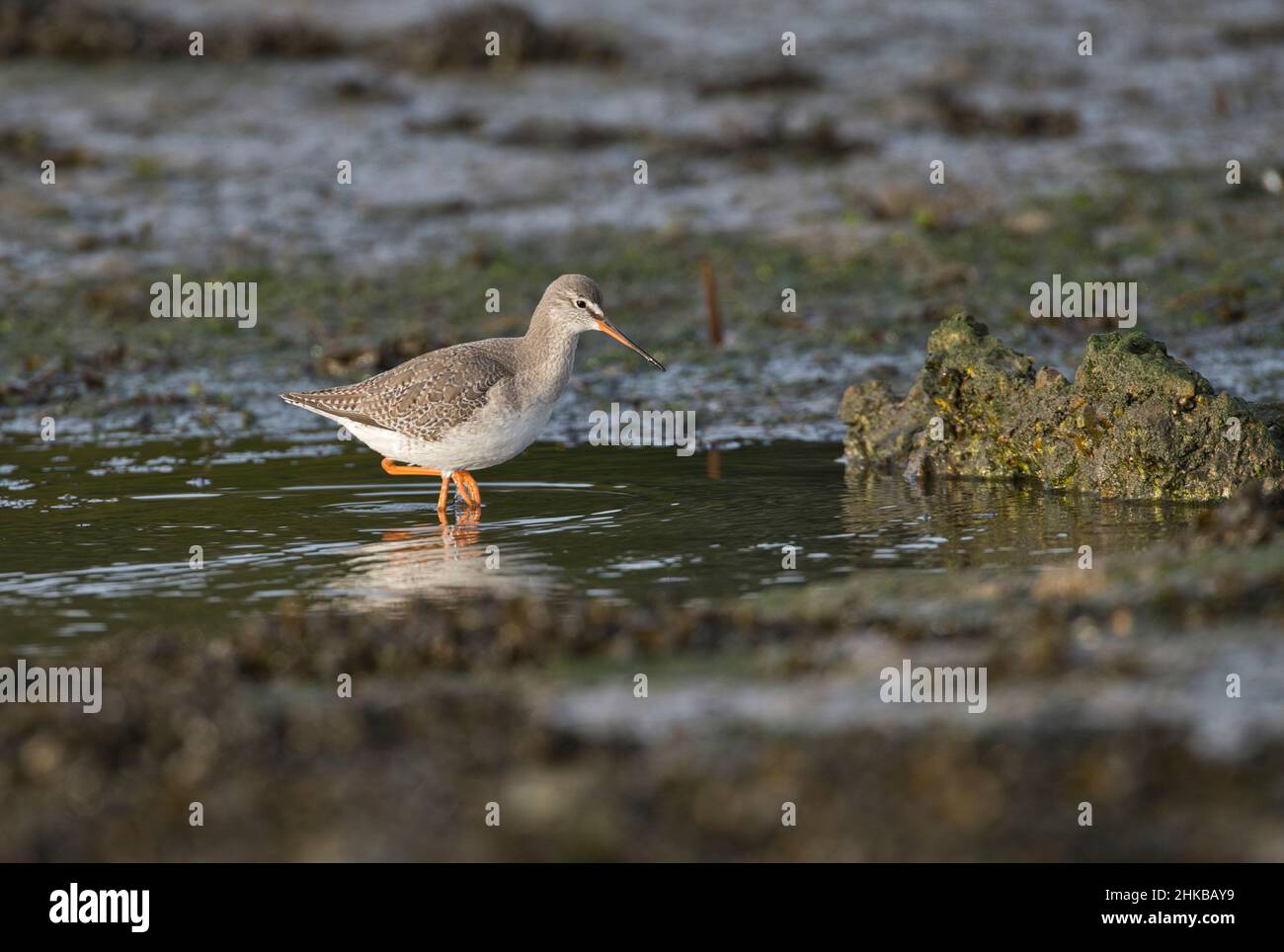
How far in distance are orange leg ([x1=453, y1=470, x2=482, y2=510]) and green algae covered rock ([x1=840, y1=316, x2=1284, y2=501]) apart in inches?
118

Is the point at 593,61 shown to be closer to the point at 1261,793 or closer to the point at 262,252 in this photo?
the point at 262,252

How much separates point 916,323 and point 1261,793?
37.6 feet

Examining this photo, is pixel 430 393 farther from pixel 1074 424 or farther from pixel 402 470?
pixel 1074 424

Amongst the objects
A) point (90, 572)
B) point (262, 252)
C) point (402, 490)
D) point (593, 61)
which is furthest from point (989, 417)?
point (593, 61)

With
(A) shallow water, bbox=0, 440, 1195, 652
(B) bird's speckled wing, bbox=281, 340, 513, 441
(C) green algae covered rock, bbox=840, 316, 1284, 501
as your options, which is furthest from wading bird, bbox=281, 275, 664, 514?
(C) green algae covered rock, bbox=840, 316, 1284, 501

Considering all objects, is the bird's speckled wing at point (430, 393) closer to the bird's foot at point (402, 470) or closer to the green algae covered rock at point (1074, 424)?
the bird's foot at point (402, 470)

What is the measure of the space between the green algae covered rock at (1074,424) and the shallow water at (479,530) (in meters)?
0.30

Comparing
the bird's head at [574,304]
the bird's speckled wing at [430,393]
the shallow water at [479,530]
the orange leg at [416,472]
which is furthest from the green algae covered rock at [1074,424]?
the orange leg at [416,472]

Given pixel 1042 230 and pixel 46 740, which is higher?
pixel 1042 230

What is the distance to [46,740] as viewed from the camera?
22.7ft

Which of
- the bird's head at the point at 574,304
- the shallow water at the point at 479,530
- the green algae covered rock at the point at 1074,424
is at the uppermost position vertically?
the bird's head at the point at 574,304

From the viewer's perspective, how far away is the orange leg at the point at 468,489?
39.8ft
